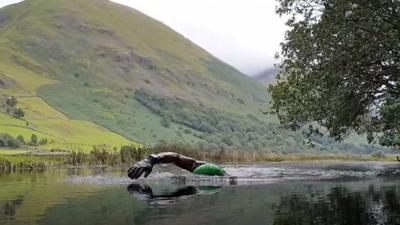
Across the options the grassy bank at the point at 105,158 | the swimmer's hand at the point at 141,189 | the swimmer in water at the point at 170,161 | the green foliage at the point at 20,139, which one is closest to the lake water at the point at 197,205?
the swimmer's hand at the point at 141,189

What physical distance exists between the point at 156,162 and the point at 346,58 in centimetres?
2771

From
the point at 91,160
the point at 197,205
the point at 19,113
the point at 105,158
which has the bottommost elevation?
the point at 197,205

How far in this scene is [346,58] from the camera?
25.8 metres

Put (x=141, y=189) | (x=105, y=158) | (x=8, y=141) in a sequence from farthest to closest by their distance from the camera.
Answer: (x=8, y=141) → (x=105, y=158) → (x=141, y=189)

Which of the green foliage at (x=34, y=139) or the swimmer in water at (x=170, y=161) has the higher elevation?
the green foliage at (x=34, y=139)

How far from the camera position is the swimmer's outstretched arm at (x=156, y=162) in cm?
4869

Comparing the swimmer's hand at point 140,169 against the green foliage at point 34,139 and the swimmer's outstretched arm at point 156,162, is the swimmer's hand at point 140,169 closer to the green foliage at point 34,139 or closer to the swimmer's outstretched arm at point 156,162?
the swimmer's outstretched arm at point 156,162

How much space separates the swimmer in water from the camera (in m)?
48.9

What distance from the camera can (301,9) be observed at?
95.8 ft

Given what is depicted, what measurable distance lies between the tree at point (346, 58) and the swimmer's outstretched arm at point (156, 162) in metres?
18.5

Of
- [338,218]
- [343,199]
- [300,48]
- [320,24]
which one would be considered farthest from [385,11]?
[343,199]

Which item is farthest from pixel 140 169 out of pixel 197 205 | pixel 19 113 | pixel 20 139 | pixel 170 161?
pixel 19 113

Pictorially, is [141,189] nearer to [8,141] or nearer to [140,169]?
[140,169]

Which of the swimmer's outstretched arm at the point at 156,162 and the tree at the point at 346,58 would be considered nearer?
the tree at the point at 346,58
